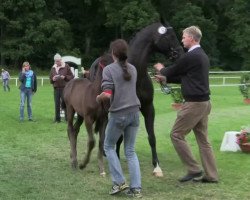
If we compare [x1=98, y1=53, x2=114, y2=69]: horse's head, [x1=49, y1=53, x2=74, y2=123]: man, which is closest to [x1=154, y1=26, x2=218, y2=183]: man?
[x1=98, y1=53, x2=114, y2=69]: horse's head

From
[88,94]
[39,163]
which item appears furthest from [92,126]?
[39,163]

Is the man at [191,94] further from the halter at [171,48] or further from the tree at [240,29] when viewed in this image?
the tree at [240,29]

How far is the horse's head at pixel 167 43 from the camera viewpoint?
9109mm

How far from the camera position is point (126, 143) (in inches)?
288

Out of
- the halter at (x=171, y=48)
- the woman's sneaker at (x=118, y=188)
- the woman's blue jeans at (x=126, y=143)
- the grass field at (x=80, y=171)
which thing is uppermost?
the halter at (x=171, y=48)

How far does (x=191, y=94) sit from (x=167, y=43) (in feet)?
4.53

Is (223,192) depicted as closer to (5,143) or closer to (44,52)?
(5,143)

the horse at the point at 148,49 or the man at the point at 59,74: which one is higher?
the horse at the point at 148,49

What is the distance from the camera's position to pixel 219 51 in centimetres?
6475

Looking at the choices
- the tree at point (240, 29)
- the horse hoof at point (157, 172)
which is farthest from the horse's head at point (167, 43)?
the tree at point (240, 29)

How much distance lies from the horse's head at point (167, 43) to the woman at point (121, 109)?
→ 200cm

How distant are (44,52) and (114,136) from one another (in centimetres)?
5309

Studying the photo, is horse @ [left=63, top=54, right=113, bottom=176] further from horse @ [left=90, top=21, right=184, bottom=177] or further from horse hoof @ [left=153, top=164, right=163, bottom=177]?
horse hoof @ [left=153, top=164, right=163, bottom=177]

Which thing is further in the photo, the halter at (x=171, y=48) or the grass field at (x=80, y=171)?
the halter at (x=171, y=48)
